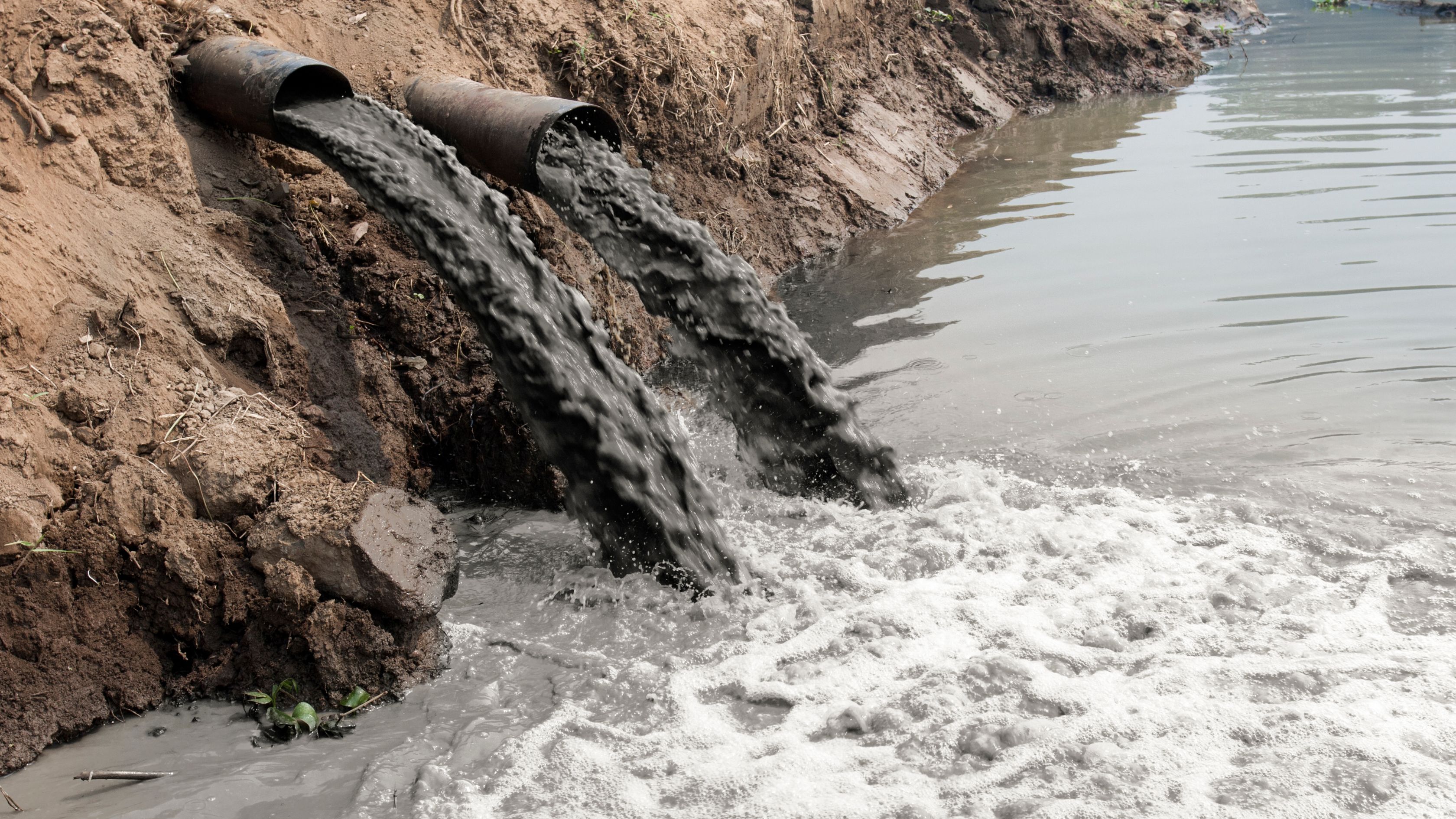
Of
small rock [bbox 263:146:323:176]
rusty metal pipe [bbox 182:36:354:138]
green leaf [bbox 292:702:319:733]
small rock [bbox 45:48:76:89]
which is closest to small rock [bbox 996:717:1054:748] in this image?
green leaf [bbox 292:702:319:733]

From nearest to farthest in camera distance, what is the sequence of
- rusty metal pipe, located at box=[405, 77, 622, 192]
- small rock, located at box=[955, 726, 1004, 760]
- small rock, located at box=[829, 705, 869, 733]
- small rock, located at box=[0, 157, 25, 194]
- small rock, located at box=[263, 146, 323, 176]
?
small rock, located at box=[955, 726, 1004, 760]
small rock, located at box=[829, 705, 869, 733]
small rock, located at box=[0, 157, 25, 194]
rusty metal pipe, located at box=[405, 77, 622, 192]
small rock, located at box=[263, 146, 323, 176]

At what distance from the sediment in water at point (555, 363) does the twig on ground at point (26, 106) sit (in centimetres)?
90

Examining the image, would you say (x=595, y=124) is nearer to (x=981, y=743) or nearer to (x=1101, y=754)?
(x=981, y=743)

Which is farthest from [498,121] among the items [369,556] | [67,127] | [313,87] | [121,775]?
[121,775]

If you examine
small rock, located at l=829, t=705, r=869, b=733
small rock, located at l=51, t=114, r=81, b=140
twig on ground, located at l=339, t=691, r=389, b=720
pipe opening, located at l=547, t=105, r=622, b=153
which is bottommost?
small rock, located at l=829, t=705, r=869, b=733

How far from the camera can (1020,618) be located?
3516 millimetres

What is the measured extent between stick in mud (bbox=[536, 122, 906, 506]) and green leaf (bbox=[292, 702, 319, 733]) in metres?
2.29

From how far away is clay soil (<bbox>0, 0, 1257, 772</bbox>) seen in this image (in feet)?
10.9

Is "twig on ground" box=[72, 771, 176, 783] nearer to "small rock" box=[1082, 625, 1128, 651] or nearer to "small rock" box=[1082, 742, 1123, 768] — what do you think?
"small rock" box=[1082, 742, 1123, 768]

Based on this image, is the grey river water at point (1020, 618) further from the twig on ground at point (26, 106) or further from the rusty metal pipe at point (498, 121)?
the twig on ground at point (26, 106)

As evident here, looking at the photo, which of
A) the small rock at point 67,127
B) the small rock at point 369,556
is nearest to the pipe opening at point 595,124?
the small rock at point 67,127

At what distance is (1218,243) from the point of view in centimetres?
720

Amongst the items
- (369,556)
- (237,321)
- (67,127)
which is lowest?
(369,556)

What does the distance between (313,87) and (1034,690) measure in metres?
4.21
